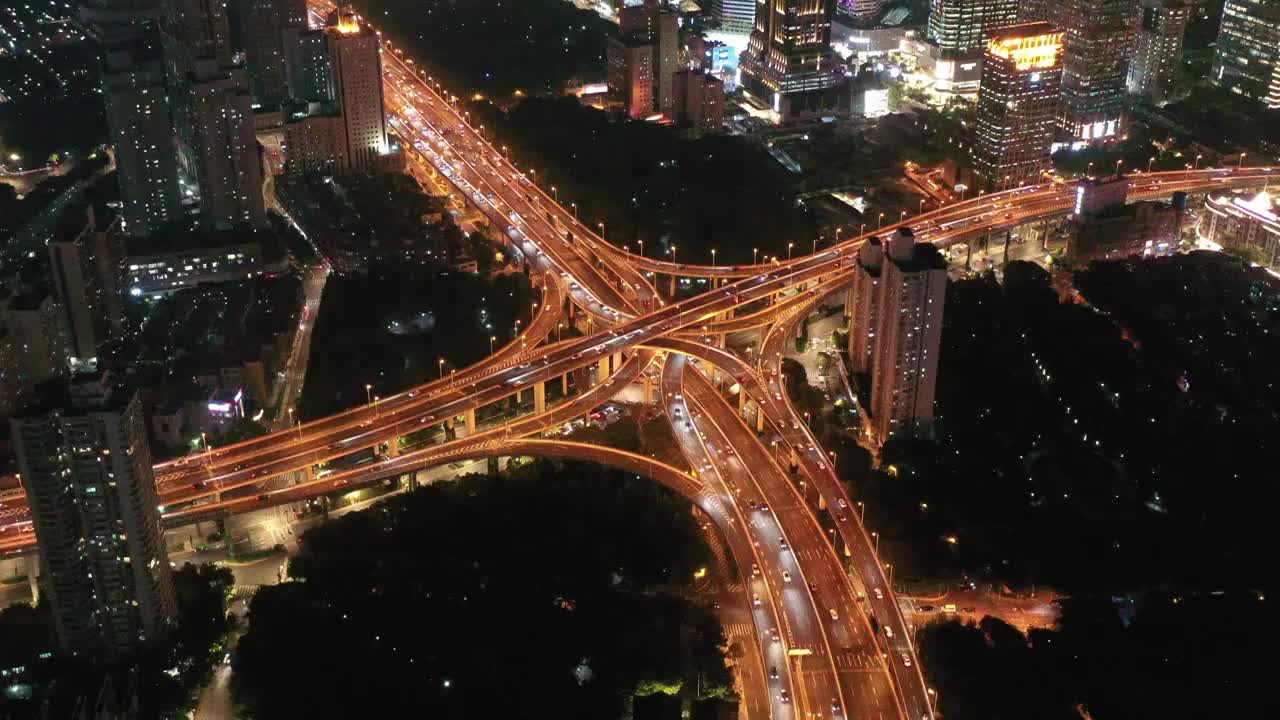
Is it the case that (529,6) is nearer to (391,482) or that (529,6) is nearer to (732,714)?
(391,482)

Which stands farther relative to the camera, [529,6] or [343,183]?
[529,6]

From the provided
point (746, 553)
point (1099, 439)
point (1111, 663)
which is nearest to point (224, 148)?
point (746, 553)

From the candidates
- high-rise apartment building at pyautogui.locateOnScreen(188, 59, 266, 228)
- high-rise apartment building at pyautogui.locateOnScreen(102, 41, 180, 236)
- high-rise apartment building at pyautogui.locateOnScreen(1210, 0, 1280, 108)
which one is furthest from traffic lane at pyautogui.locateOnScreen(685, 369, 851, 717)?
high-rise apartment building at pyautogui.locateOnScreen(1210, 0, 1280, 108)

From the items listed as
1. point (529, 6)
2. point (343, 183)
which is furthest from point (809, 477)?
point (529, 6)

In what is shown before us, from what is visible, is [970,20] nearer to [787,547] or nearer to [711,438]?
[711,438]

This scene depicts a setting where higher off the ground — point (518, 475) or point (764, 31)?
point (764, 31)
